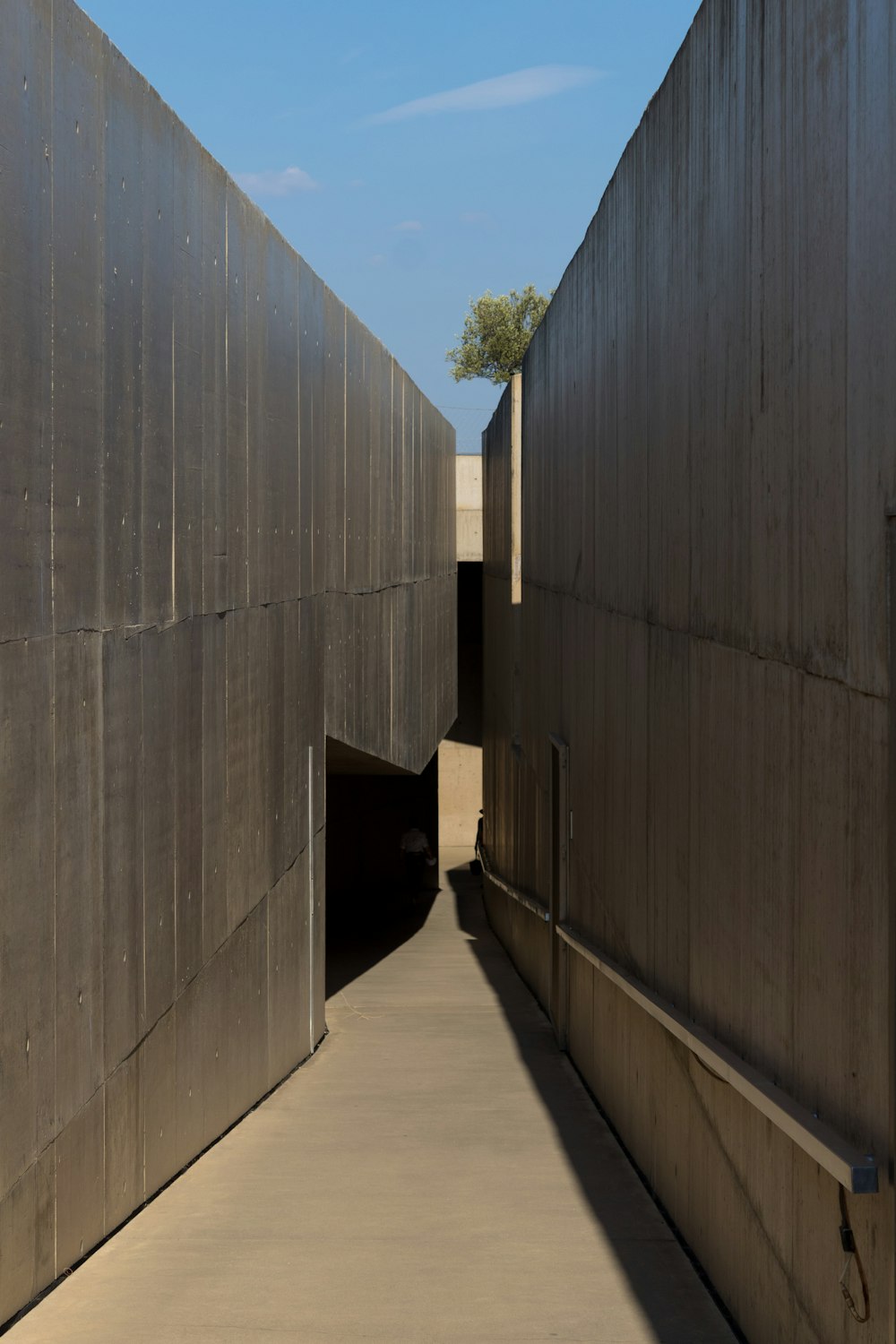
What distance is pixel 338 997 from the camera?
14508 millimetres

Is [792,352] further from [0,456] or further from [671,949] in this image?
[671,949]

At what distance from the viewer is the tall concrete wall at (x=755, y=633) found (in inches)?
145

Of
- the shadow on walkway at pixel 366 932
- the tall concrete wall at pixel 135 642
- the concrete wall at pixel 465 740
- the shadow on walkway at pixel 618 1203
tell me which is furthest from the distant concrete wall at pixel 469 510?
the tall concrete wall at pixel 135 642

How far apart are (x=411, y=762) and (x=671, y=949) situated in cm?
1057

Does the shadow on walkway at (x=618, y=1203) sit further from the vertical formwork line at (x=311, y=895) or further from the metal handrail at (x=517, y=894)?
the vertical formwork line at (x=311, y=895)

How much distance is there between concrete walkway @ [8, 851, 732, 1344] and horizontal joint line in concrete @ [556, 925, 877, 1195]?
0.83 metres

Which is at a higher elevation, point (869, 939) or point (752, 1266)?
point (869, 939)

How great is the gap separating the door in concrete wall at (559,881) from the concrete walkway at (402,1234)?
0.98 m

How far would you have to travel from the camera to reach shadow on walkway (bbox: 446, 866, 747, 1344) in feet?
16.2

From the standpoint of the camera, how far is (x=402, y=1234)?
5879 millimetres

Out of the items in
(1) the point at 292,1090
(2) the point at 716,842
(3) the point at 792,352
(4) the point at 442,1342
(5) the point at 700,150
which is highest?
(5) the point at 700,150

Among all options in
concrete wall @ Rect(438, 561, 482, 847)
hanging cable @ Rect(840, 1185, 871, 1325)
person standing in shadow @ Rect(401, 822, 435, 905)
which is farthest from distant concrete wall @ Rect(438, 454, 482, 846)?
hanging cable @ Rect(840, 1185, 871, 1325)

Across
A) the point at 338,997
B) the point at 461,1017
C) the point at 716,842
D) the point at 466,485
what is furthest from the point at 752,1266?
the point at 466,485

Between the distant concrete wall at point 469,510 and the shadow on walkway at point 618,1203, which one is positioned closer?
the shadow on walkway at point 618,1203
